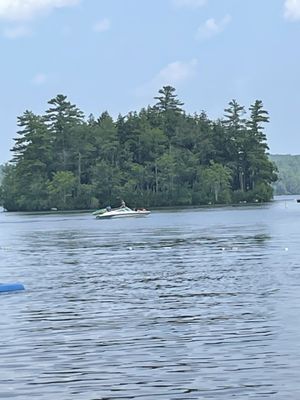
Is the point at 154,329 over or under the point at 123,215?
under

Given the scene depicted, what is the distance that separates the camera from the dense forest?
174m

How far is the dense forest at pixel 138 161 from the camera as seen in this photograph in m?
174

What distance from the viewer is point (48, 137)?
178m

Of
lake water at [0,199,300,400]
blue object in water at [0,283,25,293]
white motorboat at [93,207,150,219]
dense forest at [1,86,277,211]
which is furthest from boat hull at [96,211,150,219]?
blue object in water at [0,283,25,293]

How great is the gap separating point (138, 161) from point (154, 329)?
154 meters

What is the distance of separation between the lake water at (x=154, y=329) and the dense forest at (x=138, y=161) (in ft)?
406

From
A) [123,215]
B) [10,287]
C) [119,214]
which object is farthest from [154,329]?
[123,215]

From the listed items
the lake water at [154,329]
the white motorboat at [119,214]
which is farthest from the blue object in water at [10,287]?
the white motorboat at [119,214]

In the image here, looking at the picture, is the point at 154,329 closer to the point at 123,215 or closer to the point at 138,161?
the point at 123,215

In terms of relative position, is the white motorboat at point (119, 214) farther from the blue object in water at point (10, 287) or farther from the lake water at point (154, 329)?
the blue object in water at point (10, 287)

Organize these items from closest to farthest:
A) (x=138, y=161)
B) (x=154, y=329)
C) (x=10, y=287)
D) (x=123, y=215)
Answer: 1. (x=154, y=329)
2. (x=10, y=287)
3. (x=123, y=215)
4. (x=138, y=161)

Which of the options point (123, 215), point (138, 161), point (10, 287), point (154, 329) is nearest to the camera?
point (154, 329)

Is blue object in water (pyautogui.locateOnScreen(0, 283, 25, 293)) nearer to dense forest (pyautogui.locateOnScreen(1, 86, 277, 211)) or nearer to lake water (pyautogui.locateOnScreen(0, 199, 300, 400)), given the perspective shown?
lake water (pyautogui.locateOnScreen(0, 199, 300, 400))

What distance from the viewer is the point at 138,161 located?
17950cm
